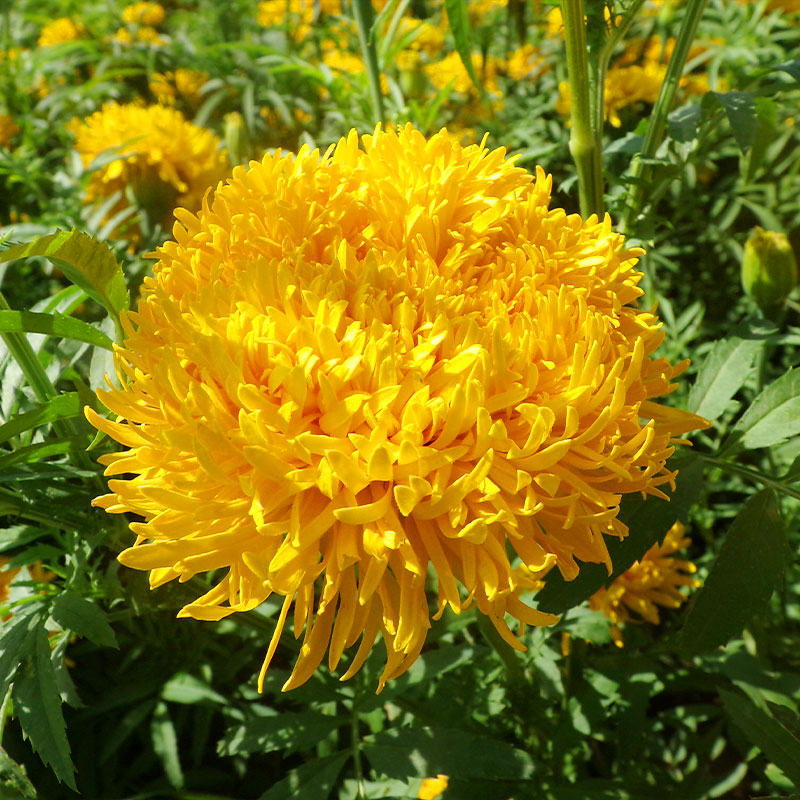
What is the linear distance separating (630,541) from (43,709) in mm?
642

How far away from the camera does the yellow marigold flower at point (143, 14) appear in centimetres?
276

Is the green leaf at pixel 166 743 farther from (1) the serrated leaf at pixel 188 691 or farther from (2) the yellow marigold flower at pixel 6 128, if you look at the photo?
(2) the yellow marigold flower at pixel 6 128

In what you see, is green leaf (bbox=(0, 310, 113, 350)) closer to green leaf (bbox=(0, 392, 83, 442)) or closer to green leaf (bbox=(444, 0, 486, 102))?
green leaf (bbox=(0, 392, 83, 442))

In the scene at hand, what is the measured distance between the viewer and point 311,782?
0.92m

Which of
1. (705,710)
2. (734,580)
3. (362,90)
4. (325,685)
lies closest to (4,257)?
(325,685)

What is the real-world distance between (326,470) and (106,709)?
819 mm

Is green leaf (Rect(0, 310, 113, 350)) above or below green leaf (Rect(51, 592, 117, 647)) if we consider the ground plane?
above

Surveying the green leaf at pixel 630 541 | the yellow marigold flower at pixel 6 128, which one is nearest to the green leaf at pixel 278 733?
the green leaf at pixel 630 541

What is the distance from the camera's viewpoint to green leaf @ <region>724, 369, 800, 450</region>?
871 millimetres

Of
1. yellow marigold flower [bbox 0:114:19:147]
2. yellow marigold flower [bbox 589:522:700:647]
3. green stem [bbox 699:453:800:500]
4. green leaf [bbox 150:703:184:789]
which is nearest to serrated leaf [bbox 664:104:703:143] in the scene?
green stem [bbox 699:453:800:500]

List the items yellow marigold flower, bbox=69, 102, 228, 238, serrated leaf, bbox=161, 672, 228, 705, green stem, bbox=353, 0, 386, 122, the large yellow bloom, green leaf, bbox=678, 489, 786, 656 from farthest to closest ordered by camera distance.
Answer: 1. yellow marigold flower, bbox=69, 102, 228, 238
2. green stem, bbox=353, 0, 386, 122
3. serrated leaf, bbox=161, 672, 228, 705
4. green leaf, bbox=678, 489, 786, 656
5. the large yellow bloom

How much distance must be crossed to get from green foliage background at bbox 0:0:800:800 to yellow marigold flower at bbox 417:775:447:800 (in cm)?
3

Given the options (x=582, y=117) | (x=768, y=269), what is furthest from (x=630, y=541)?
(x=768, y=269)

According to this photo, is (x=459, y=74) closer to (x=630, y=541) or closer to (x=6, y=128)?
(x=6, y=128)
